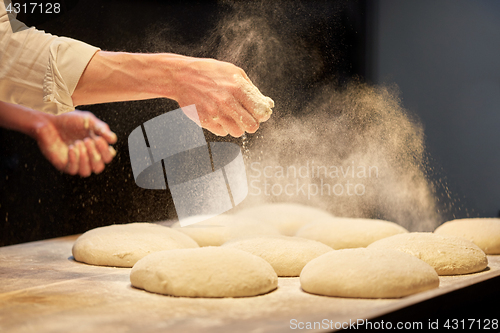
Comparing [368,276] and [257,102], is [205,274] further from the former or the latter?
[257,102]

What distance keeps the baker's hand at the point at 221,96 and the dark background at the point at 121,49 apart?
1.19 feet

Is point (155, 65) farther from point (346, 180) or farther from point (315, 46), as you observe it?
point (346, 180)

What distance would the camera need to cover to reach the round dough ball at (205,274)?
1265mm

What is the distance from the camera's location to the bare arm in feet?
5.71

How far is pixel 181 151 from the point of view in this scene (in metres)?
2.22

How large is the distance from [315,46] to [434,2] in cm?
65

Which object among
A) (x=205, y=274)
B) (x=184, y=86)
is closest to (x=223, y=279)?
(x=205, y=274)

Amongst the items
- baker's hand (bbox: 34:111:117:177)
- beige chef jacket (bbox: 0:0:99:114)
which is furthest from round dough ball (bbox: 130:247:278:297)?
baker's hand (bbox: 34:111:117:177)

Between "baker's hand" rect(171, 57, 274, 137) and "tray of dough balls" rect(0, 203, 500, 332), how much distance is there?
1.55 ft

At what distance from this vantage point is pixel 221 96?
1776mm

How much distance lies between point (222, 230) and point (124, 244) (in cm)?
57

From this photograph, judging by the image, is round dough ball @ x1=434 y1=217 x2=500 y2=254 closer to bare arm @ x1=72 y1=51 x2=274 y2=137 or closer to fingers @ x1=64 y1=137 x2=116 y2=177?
bare arm @ x1=72 y1=51 x2=274 y2=137

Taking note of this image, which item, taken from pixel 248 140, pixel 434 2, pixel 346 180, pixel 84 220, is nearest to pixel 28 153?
pixel 84 220

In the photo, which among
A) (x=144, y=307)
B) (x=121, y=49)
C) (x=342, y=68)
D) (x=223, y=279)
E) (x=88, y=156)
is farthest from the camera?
(x=342, y=68)
